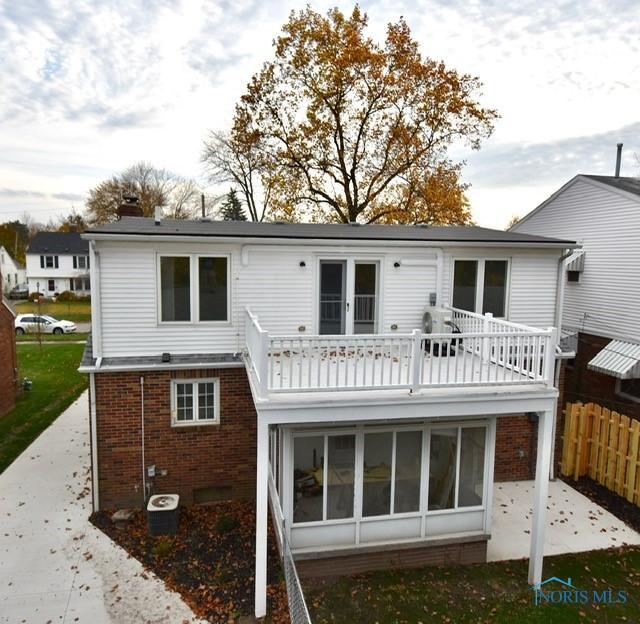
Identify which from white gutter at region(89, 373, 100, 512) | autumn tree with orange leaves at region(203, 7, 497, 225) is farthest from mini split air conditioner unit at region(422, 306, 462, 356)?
autumn tree with orange leaves at region(203, 7, 497, 225)

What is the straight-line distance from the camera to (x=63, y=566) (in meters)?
7.26

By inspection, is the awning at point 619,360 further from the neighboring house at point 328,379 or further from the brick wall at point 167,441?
the brick wall at point 167,441

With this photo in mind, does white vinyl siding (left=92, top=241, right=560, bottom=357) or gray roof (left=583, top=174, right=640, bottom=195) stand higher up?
gray roof (left=583, top=174, right=640, bottom=195)

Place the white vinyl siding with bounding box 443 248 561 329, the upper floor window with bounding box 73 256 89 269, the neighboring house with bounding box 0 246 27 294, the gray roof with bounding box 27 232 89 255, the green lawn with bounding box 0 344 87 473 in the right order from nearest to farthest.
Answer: the white vinyl siding with bounding box 443 248 561 329, the green lawn with bounding box 0 344 87 473, the gray roof with bounding box 27 232 89 255, the upper floor window with bounding box 73 256 89 269, the neighboring house with bounding box 0 246 27 294

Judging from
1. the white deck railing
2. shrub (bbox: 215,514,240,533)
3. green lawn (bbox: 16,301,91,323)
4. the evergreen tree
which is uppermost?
the evergreen tree

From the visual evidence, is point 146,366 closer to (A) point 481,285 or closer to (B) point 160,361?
(B) point 160,361

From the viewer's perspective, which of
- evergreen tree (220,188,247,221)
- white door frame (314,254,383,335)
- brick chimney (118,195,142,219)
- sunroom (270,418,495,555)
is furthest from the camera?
evergreen tree (220,188,247,221)

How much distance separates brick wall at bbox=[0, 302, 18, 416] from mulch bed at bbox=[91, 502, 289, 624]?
7.98 m

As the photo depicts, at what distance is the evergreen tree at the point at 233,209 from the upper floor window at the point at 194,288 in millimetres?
26816

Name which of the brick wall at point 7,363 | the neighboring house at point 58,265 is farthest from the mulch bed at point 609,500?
the neighboring house at point 58,265

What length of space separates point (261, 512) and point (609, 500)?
8.21m

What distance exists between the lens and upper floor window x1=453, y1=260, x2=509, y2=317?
10.2m

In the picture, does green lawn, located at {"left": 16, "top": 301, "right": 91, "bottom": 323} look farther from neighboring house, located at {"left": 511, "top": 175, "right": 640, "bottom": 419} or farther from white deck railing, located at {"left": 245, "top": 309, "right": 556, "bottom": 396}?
white deck railing, located at {"left": 245, "top": 309, "right": 556, "bottom": 396}

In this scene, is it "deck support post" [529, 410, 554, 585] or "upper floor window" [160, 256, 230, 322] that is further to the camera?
"upper floor window" [160, 256, 230, 322]
